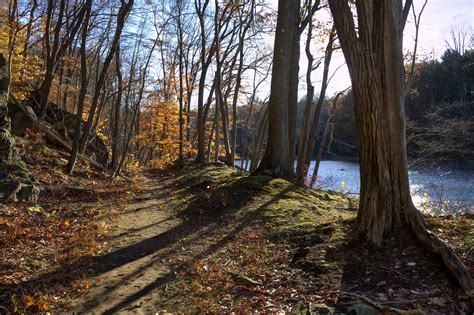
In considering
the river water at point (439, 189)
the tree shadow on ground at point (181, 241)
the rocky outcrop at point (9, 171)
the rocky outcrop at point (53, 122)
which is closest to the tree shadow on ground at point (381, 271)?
the tree shadow on ground at point (181, 241)

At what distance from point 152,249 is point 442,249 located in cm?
416

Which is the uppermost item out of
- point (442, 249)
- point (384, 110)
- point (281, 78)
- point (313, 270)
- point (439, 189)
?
point (281, 78)

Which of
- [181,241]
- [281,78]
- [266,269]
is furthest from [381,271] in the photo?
[281,78]

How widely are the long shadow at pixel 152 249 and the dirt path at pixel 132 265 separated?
10 millimetres

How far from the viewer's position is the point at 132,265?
4.84 meters

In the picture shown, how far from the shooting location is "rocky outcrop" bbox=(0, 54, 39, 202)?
24.3ft

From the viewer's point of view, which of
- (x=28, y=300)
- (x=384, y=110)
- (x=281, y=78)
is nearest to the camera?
(x=28, y=300)

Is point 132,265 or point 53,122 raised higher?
point 53,122

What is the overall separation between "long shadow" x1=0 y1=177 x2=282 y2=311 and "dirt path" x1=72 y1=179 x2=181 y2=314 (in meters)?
0.01

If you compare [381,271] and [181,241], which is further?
[181,241]

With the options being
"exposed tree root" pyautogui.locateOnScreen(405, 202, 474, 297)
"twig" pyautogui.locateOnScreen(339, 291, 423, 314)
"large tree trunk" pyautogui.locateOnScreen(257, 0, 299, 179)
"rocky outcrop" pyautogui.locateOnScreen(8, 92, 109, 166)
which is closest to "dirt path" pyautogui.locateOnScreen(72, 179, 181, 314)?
"twig" pyautogui.locateOnScreen(339, 291, 423, 314)

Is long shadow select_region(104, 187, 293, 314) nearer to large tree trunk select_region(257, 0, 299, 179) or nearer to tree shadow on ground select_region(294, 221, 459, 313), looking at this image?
large tree trunk select_region(257, 0, 299, 179)

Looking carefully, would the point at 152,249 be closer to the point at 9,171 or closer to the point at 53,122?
the point at 9,171

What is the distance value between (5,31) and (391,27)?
51.1 ft
